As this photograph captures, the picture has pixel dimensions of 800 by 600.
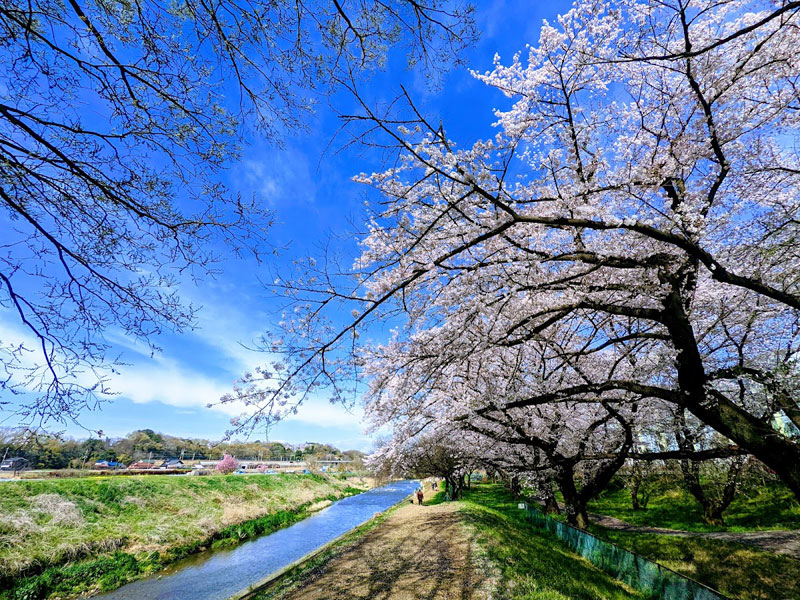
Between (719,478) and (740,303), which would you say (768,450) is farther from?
(719,478)

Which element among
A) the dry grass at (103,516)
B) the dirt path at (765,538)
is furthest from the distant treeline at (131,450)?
the dirt path at (765,538)

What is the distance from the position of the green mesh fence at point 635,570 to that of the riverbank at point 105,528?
48.7 feet

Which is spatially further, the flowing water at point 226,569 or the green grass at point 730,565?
the flowing water at point 226,569

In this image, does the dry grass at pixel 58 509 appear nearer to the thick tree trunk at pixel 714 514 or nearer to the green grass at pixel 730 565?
the green grass at pixel 730 565

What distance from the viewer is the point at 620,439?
37.3 ft

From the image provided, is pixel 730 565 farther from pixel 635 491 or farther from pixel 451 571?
pixel 635 491

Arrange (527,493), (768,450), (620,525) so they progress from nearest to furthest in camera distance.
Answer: (768,450), (620,525), (527,493)

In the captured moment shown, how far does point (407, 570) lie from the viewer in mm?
8227

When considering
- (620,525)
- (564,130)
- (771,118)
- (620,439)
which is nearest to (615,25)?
(564,130)

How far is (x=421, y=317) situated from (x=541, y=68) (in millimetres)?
4462

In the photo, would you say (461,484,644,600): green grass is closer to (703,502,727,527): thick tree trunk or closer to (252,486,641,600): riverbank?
(252,486,641,600): riverbank

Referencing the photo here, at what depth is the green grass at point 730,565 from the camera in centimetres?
848

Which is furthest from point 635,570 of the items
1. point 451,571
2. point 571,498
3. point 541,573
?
point 451,571

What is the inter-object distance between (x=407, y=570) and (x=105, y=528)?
14830 mm
